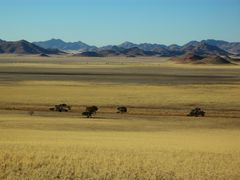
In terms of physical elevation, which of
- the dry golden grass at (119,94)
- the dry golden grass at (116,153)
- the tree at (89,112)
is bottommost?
the dry golden grass at (119,94)

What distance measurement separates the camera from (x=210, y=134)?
29953mm

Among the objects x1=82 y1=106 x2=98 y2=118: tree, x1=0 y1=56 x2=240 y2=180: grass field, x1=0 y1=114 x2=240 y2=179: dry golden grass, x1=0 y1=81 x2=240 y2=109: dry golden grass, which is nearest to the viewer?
x1=0 y1=114 x2=240 y2=179: dry golden grass

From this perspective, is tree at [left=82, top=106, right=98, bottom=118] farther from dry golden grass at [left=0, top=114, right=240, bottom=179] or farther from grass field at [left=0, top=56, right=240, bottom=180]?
dry golden grass at [left=0, top=114, right=240, bottom=179]

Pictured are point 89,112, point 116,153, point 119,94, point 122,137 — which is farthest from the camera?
point 119,94

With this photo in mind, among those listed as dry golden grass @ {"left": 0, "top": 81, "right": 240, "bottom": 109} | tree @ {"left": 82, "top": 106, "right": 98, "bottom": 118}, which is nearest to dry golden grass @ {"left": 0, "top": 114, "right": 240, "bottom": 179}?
tree @ {"left": 82, "top": 106, "right": 98, "bottom": 118}

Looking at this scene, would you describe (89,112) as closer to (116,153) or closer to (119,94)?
(116,153)

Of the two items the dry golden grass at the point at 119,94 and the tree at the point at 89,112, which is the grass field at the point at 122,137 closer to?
the dry golden grass at the point at 119,94

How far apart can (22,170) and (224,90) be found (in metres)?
51.7

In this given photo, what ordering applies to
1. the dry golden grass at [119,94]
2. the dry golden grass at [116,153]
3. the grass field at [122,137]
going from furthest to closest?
the dry golden grass at [119,94] < the grass field at [122,137] < the dry golden grass at [116,153]

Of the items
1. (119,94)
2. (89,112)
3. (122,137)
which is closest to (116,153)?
(122,137)

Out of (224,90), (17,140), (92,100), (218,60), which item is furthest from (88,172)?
(218,60)

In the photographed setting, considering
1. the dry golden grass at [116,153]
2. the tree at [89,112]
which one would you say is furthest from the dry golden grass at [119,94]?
the dry golden grass at [116,153]

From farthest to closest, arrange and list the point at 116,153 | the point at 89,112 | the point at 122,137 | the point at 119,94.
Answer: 1. the point at 119,94
2. the point at 89,112
3. the point at 122,137
4. the point at 116,153

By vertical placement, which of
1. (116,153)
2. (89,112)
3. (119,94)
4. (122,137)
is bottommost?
(119,94)
